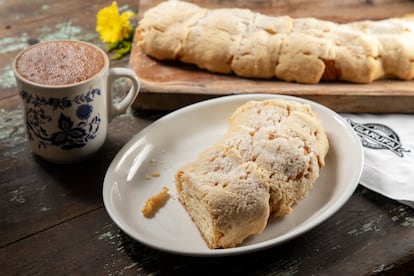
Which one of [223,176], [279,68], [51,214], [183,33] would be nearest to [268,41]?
[279,68]

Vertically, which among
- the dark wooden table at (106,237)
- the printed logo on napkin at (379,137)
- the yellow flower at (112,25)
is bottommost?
the dark wooden table at (106,237)

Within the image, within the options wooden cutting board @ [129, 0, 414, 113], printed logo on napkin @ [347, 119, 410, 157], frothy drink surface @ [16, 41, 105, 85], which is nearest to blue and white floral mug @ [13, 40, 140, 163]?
frothy drink surface @ [16, 41, 105, 85]

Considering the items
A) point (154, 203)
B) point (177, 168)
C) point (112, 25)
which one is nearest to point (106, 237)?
point (154, 203)

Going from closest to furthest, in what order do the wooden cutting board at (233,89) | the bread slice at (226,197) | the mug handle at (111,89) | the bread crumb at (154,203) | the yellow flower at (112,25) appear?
the bread slice at (226,197)
the bread crumb at (154,203)
the mug handle at (111,89)
the wooden cutting board at (233,89)
the yellow flower at (112,25)

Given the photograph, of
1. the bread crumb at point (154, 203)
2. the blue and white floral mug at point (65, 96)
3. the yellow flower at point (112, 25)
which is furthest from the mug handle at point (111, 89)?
the yellow flower at point (112, 25)

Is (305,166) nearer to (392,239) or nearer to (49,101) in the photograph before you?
(392,239)

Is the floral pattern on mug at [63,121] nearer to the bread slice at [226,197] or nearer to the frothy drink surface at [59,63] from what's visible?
the frothy drink surface at [59,63]
